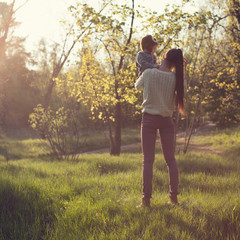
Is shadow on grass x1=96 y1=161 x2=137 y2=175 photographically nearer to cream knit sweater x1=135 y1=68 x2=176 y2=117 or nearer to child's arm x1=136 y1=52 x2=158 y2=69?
cream knit sweater x1=135 y1=68 x2=176 y2=117

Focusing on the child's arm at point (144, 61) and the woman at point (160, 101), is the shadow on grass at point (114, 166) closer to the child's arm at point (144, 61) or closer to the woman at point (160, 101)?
the woman at point (160, 101)

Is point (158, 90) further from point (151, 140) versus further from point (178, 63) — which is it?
point (151, 140)

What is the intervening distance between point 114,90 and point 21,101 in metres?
24.6

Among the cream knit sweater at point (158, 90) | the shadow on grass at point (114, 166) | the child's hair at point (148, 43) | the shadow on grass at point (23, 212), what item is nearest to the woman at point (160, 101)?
the cream knit sweater at point (158, 90)

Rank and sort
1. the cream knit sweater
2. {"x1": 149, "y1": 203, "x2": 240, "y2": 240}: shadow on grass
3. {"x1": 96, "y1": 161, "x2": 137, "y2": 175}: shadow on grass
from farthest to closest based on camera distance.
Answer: {"x1": 96, "y1": 161, "x2": 137, "y2": 175}: shadow on grass
the cream knit sweater
{"x1": 149, "y1": 203, "x2": 240, "y2": 240}: shadow on grass

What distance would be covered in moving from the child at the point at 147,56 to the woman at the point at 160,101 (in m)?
0.10

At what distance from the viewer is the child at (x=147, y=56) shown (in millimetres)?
3246

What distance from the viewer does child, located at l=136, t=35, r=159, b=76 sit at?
3.25 metres

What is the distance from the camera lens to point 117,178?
4734mm

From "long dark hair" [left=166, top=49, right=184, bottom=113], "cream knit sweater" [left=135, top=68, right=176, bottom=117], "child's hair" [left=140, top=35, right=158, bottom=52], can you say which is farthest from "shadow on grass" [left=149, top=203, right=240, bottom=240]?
"child's hair" [left=140, top=35, right=158, bottom=52]

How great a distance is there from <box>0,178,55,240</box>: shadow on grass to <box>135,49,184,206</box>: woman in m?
1.29

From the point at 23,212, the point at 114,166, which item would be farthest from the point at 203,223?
the point at 114,166

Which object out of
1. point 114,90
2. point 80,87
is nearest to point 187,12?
point 114,90

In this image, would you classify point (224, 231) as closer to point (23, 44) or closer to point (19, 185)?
point (19, 185)
